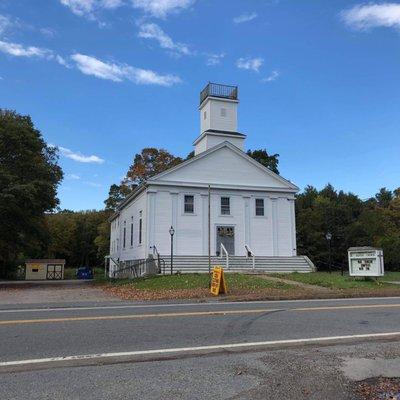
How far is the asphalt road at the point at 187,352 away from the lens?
540cm

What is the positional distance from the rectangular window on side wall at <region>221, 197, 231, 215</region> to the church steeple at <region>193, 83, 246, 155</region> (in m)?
4.65

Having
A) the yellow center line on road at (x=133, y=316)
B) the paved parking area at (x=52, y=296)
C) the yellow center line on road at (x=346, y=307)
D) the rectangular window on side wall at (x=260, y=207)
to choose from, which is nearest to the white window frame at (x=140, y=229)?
the rectangular window on side wall at (x=260, y=207)

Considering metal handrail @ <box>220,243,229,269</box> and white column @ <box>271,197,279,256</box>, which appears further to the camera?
white column @ <box>271,197,279,256</box>

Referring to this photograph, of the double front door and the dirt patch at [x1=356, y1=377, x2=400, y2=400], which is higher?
the double front door

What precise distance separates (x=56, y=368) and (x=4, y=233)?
28514mm

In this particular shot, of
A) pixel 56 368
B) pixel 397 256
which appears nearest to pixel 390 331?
pixel 56 368

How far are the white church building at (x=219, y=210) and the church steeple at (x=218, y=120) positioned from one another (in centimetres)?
8

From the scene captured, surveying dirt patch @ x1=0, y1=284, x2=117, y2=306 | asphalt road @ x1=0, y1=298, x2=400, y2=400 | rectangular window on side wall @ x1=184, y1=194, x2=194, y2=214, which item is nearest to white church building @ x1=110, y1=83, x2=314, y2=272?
rectangular window on side wall @ x1=184, y1=194, x2=194, y2=214

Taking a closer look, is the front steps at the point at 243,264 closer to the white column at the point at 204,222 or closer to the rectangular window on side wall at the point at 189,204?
the white column at the point at 204,222

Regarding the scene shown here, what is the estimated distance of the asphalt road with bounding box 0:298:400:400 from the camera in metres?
5.40

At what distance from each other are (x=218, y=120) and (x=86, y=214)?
6519cm

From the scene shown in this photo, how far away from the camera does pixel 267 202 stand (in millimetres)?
35844

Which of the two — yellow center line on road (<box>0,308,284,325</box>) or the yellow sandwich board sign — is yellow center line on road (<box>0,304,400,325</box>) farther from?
the yellow sandwich board sign

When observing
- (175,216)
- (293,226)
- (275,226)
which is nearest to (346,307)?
(175,216)
